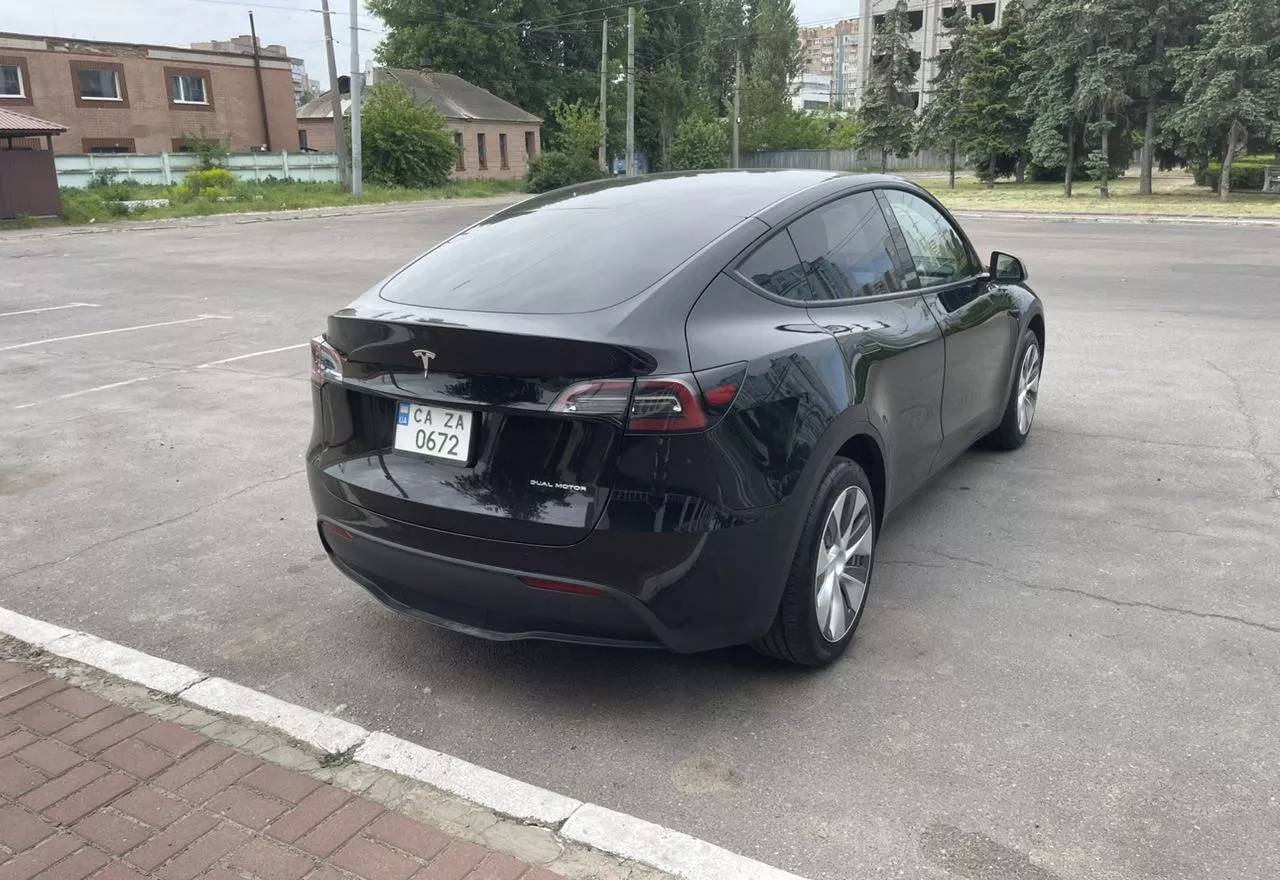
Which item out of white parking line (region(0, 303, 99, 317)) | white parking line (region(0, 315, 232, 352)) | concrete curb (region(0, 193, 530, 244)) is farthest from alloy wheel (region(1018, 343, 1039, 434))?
concrete curb (region(0, 193, 530, 244))

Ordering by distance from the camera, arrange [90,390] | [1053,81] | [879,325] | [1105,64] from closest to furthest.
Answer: [879,325] < [90,390] < [1105,64] < [1053,81]

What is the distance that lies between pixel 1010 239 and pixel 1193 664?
60.0ft

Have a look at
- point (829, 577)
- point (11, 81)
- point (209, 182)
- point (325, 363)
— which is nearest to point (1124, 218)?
point (829, 577)

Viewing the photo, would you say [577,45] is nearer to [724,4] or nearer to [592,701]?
[724,4]

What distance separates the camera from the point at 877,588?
13.6 ft

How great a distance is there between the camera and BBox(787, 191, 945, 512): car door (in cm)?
361

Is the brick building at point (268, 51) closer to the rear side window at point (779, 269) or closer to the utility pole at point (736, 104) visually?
the utility pole at point (736, 104)

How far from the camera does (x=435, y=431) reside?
3.15m

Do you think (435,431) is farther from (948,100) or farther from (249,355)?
(948,100)

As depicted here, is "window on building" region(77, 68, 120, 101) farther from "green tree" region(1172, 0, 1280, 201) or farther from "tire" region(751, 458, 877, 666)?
"tire" region(751, 458, 877, 666)

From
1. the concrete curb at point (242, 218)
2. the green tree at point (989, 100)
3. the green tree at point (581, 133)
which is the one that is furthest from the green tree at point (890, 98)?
the concrete curb at point (242, 218)

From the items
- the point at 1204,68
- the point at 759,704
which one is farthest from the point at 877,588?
the point at 1204,68

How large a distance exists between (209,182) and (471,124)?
22.9 meters

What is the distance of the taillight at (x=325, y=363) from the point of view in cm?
345
